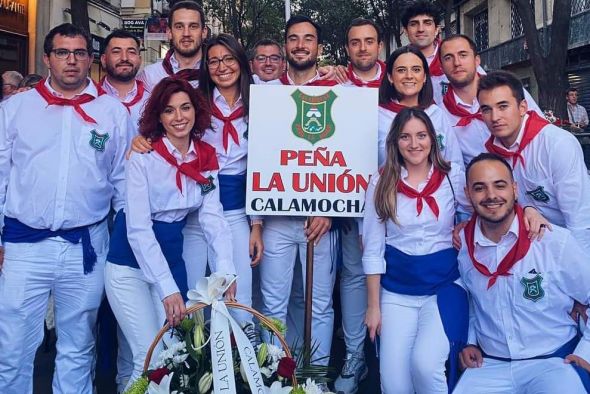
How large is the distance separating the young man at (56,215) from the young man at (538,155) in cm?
258

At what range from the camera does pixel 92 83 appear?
416cm

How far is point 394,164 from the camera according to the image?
389 centimetres

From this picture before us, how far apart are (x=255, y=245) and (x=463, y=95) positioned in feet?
6.66

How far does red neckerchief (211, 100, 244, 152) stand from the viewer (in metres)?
4.30

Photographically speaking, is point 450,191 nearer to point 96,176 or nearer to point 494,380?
point 494,380

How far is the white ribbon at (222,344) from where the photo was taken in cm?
297

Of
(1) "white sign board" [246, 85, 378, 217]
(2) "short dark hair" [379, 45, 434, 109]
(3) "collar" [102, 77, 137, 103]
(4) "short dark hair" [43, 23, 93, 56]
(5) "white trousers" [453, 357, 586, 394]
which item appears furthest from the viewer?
(3) "collar" [102, 77, 137, 103]

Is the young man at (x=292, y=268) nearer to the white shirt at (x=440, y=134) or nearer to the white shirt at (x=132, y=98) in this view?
the white shirt at (x=440, y=134)

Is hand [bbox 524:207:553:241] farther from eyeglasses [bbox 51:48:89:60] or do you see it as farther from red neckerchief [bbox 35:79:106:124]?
eyeglasses [bbox 51:48:89:60]

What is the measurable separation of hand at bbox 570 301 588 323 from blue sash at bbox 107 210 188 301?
2371 millimetres

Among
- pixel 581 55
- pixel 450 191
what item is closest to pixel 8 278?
pixel 450 191

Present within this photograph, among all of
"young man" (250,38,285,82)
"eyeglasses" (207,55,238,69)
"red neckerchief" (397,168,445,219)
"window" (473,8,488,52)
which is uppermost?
"window" (473,8,488,52)

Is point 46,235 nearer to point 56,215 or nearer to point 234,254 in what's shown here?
point 56,215

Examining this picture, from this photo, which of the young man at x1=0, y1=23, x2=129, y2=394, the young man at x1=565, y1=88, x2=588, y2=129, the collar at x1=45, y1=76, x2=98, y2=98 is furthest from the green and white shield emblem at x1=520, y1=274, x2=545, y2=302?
the young man at x1=565, y1=88, x2=588, y2=129
